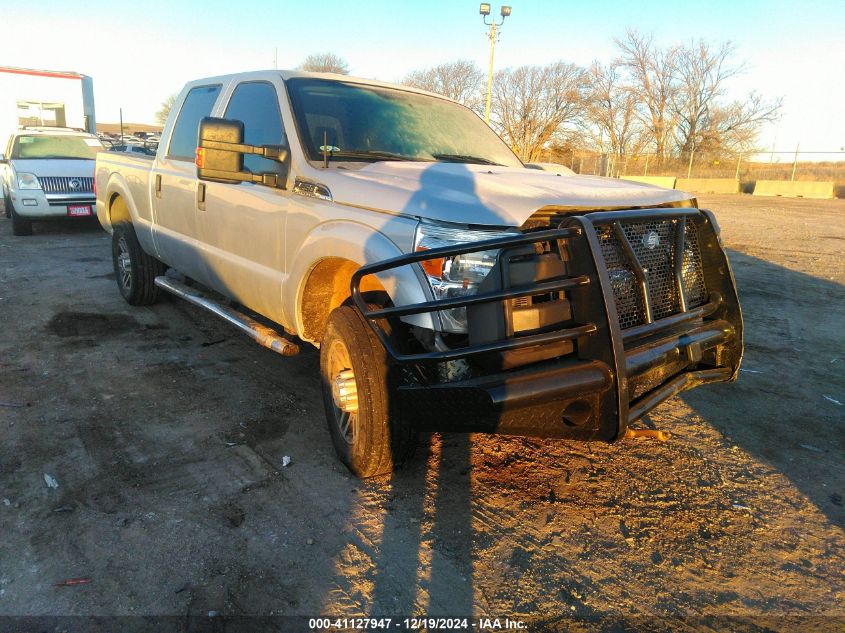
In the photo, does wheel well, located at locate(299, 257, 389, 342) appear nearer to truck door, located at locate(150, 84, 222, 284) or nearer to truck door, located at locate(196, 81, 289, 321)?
truck door, located at locate(196, 81, 289, 321)

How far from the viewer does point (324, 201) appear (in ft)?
10.6

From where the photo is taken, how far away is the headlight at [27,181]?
1078 cm

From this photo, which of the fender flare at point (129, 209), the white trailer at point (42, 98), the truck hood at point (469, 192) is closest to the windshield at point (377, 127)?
the truck hood at point (469, 192)

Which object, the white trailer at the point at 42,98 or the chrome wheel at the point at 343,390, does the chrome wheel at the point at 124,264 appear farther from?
the white trailer at the point at 42,98

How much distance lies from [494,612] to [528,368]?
0.93m

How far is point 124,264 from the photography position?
635 centimetres

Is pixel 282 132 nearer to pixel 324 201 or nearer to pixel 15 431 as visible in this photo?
pixel 324 201

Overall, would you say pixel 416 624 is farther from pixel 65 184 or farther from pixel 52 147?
pixel 52 147

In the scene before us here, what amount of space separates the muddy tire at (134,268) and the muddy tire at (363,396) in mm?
3635

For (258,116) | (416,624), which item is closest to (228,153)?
(258,116)

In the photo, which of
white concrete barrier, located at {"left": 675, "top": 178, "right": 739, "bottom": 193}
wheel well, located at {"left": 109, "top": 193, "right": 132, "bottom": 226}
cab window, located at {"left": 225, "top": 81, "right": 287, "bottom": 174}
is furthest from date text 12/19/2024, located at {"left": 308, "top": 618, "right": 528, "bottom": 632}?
white concrete barrier, located at {"left": 675, "top": 178, "right": 739, "bottom": 193}

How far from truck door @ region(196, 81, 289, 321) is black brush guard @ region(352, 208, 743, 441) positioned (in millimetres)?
1168

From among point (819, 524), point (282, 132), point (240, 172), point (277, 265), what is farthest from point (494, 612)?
point (282, 132)

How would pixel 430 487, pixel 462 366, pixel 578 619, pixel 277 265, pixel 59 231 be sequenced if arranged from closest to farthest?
1. pixel 578 619
2. pixel 462 366
3. pixel 430 487
4. pixel 277 265
5. pixel 59 231
